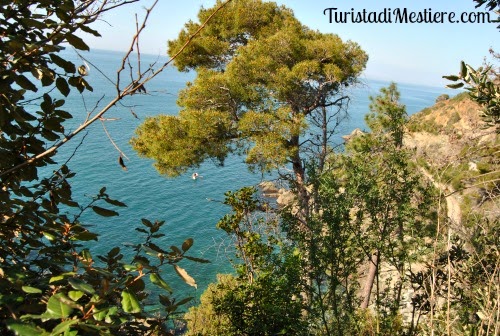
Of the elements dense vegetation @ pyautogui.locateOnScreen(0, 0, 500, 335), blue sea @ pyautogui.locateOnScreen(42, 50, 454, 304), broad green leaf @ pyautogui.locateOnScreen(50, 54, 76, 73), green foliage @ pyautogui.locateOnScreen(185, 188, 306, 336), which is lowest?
blue sea @ pyautogui.locateOnScreen(42, 50, 454, 304)

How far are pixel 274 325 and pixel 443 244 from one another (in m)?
1.85

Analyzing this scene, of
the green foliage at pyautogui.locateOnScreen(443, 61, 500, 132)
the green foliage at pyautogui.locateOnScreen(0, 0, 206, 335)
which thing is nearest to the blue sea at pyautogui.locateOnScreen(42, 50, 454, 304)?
the green foliage at pyautogui.locateOnScreen(443, 61, 500, 132)

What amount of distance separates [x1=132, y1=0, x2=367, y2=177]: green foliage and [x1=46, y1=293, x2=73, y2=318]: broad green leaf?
6.75 meters

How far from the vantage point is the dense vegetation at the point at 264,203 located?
1079 millimetres

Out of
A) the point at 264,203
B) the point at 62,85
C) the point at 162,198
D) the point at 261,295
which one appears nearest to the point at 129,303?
the point at 62,85

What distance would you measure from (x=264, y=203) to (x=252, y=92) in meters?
2.83

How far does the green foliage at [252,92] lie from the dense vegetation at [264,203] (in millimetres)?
→ 39

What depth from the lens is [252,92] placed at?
26.4 ft

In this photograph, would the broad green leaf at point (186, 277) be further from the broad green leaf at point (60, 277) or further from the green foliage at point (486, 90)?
the green foliage at point (486, 90)

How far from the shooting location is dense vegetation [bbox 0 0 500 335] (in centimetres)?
108

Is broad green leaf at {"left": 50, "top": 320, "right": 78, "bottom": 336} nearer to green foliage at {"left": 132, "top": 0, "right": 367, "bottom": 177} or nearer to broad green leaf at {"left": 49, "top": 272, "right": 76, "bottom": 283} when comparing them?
broad green leaf at {"left": 49, "top": 272, "right": 76, "bottom": 283}

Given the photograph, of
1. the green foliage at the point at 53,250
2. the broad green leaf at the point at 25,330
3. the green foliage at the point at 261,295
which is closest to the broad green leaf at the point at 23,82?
the green foliage at the point at 53,250

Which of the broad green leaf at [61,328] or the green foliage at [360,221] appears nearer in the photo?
the broad green leaf at [61,328]

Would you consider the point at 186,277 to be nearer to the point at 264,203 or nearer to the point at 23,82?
the point at 23,82
